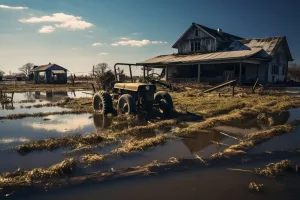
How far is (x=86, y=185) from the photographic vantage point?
3984mm

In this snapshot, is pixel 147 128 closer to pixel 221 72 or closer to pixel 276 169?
pixel 276 169

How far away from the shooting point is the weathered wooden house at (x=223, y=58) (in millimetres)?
24203

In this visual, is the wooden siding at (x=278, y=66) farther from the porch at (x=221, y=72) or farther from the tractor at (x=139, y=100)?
the tractor at (x=139, y=100)

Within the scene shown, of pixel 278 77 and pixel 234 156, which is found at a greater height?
pixel 278 77

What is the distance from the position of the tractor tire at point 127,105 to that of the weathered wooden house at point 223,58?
50.1 feet

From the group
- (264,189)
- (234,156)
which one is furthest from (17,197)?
(234,156)

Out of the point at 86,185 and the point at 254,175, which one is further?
the point at 254,175

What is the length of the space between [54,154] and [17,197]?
1.94 metres

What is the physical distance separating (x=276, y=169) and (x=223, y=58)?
19813 millimetres

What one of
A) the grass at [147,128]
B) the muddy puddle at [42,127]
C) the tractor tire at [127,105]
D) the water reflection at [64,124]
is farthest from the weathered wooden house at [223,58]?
the muddy puddle at [42,127]

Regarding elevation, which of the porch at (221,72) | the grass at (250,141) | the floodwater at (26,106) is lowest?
the grass at (250,141)

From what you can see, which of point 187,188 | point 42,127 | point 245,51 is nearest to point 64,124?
point 42,127

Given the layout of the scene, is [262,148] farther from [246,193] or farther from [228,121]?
[228,121]

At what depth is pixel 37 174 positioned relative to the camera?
166 inches
